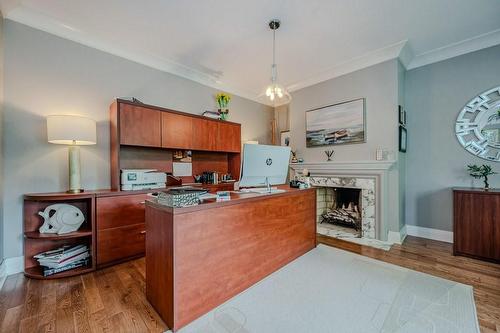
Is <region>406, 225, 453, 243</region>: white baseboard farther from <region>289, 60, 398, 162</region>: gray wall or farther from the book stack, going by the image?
the book stack

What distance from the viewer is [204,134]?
3.31m

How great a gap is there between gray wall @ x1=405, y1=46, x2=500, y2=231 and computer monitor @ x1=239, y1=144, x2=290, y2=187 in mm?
2402

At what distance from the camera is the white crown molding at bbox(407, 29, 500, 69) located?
2605mm

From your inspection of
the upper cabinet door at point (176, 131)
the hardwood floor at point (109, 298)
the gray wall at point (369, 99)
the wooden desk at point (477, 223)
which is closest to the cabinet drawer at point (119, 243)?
the hardwood floor at point (109, 298)

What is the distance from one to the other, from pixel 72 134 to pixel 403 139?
422 cm

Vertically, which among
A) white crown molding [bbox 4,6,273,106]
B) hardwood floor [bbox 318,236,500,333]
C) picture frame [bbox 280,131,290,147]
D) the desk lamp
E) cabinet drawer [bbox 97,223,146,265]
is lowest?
hardwood floor [bbox 318,236,500,333]

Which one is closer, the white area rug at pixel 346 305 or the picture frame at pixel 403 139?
the white area rug at pixel 346 305

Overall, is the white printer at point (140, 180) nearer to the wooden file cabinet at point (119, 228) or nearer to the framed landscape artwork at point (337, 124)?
the wooden file cabinet at point (119, 228)

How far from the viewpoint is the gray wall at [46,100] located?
209cm

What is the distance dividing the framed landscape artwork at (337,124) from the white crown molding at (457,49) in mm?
1000

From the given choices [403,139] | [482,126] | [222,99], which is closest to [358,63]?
[403,139]

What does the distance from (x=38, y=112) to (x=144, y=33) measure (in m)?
1.47

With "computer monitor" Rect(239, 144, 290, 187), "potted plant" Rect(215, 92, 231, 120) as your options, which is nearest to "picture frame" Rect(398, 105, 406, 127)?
"computer monitor" Rect(239, 144, 290, 187)

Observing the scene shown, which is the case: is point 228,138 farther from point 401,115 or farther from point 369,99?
point 401,115
